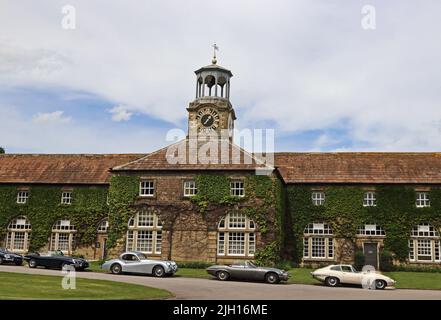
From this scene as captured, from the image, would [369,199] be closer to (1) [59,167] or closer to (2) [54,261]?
(2) [54,261]

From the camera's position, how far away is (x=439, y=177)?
3731cm

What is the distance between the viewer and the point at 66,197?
40031 millimetres

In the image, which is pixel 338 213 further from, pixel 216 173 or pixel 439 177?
pixel 216 173

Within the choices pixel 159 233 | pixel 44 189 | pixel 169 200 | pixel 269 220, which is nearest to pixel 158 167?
pixel 169 200

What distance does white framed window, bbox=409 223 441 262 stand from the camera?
118 ft

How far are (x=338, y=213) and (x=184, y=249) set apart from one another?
1270 cm

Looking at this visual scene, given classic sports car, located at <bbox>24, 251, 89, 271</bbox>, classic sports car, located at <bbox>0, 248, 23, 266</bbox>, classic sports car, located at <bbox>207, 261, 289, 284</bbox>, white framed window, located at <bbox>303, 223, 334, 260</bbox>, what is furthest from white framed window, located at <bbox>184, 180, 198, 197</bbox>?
classic sports car, located at <bbox>0, 248, 23, 266</bbox>

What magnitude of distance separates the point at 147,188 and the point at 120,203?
2197 mm

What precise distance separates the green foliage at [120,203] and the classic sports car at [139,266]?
7769 mm

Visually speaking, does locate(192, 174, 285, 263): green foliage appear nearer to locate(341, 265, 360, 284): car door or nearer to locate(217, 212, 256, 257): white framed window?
locate(217, 212, 256, 257): white framed window

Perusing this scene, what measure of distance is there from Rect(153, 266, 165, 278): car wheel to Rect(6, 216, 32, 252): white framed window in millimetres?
18398

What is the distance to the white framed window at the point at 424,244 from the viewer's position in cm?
3597

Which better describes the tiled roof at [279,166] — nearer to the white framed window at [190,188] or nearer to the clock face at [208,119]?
the white framed window at [190,188]

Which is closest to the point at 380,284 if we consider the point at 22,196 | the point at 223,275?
the point at 223,275
